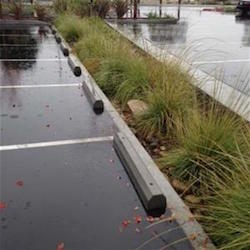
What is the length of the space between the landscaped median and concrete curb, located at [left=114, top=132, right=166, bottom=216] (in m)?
0.29

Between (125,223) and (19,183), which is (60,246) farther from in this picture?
(19,183)

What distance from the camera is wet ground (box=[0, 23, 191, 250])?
9.85 ft

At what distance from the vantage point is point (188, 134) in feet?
12.6

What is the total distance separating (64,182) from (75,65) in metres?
4.64

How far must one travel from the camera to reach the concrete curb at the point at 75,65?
25.5 ft

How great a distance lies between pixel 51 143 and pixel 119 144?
84cm

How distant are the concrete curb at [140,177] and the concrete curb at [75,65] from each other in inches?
137

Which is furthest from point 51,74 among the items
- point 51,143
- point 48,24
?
point 48,24

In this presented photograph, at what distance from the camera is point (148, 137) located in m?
4.80

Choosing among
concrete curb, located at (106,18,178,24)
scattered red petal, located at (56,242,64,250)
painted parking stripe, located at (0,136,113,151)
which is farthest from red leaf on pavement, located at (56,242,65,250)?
concrete curb, located at (106,18,178,24)

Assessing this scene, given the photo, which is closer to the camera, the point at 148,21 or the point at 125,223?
the point at 125,223

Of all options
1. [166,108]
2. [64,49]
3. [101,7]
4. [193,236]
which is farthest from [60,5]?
[193,236]

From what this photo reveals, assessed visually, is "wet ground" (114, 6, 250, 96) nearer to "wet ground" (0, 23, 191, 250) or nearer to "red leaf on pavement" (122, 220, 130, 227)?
"wet ground" (0, 23, 191, 250)

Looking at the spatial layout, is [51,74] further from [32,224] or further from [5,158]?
[32,224]
